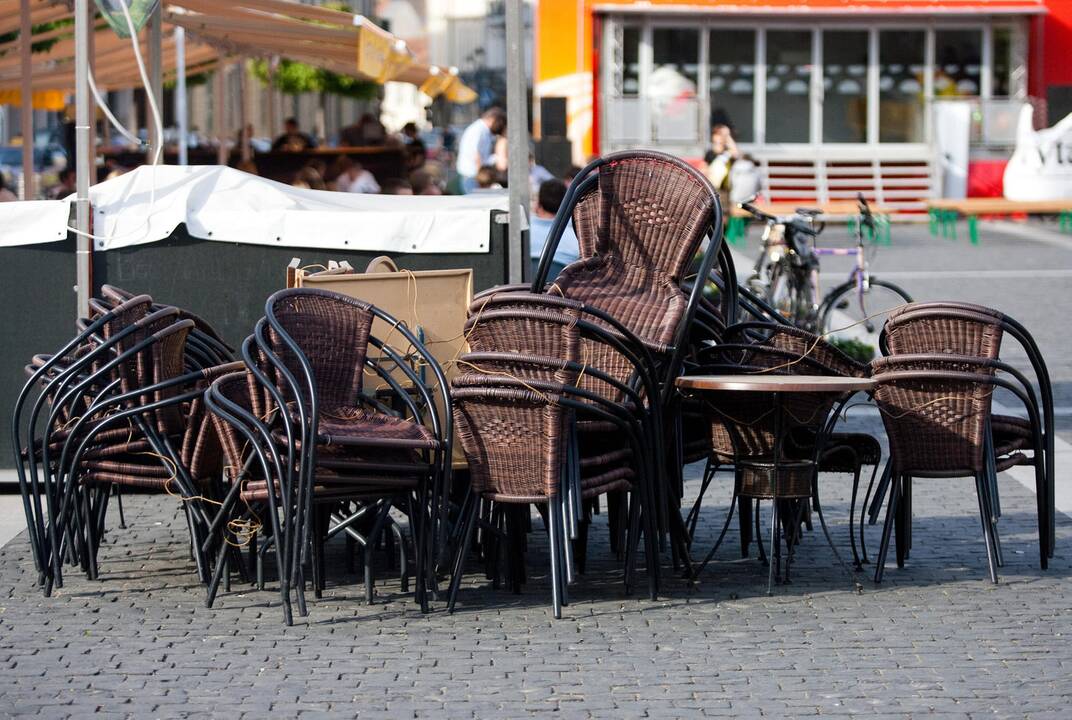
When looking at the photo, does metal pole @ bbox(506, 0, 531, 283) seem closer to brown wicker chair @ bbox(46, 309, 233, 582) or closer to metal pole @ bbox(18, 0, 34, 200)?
brown wicker chair @ bbox(46, 309, 233, 582)

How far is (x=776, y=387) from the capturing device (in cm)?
582

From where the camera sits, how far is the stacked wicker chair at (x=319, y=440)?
222 inches

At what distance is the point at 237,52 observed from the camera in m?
18.2

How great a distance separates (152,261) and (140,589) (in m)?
2.36

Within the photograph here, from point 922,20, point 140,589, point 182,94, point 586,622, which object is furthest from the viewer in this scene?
point 922,20

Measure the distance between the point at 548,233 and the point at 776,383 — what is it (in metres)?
2.38

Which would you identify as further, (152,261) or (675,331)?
(152,261)

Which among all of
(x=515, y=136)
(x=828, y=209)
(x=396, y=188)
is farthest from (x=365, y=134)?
(x=515, y=136)

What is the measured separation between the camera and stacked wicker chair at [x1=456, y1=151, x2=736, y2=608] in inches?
248

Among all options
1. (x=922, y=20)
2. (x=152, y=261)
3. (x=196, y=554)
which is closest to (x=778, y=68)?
(x=922, y=20)

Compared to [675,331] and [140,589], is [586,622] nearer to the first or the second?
[675,331]

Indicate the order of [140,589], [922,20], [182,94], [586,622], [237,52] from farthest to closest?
[922,20]
[182,94]
[237,52]
[140,589]
[586,622]

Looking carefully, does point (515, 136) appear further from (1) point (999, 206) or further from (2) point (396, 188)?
(1) point (999, 206)

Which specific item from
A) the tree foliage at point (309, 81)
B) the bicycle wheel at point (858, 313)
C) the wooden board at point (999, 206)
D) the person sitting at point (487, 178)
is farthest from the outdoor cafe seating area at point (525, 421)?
the tree foliage at point (309, 81)
